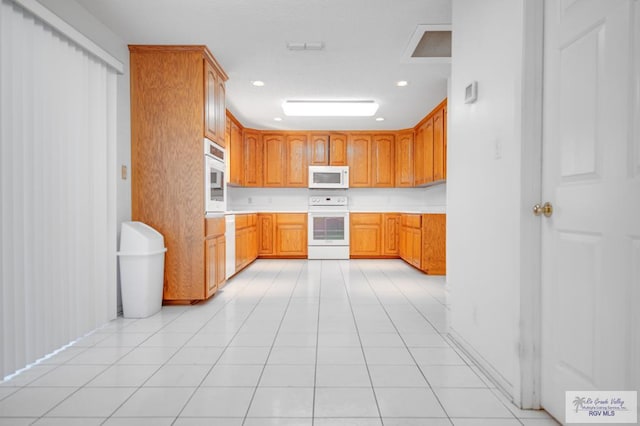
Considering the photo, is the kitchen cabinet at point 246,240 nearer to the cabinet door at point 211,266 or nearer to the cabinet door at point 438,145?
the cabinet door at point 211,266

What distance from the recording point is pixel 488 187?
6.77 ft

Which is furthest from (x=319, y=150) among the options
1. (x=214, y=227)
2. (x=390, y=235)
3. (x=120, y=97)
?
(x=120, y=97)

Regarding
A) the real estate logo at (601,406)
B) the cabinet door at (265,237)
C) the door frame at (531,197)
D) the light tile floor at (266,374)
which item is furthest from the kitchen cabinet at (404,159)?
the real estate logo at (601,406)

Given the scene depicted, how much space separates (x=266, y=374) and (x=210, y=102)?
265 cm

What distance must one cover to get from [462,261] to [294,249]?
4.47m

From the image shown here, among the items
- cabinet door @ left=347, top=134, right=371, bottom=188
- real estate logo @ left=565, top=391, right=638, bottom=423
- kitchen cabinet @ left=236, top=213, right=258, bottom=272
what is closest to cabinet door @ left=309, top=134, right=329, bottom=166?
cabinet door @ left=347, top=134, right=371, bottom=188

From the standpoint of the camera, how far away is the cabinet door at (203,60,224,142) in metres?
3.42

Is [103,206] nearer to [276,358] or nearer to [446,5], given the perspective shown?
[276,358]

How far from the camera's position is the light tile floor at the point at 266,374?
1.63 m

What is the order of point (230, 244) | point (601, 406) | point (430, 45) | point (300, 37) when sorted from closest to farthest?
point (601, 406), point (300, 37), point (430, 45), point (230, 244)

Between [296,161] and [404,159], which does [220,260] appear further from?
[404,159]

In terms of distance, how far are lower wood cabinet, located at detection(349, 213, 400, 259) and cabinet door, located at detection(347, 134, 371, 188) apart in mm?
712

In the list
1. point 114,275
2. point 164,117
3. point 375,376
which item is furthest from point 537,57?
point 114,275

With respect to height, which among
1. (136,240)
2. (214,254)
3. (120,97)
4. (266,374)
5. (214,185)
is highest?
(120,97)
